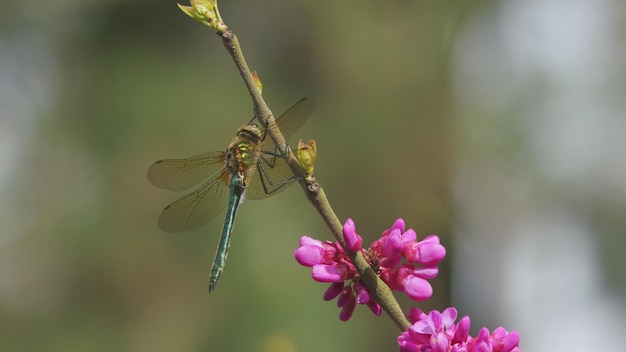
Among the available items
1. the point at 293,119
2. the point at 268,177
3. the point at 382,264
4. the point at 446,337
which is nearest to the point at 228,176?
the point at 268,177

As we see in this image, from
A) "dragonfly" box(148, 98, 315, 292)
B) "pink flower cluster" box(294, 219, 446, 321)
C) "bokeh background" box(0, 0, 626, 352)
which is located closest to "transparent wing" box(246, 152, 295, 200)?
"dragonfly" box(148, 98, 315, 292)

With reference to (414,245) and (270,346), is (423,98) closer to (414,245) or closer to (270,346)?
(270,346)

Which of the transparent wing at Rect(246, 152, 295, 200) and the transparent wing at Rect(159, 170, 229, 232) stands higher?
the transparent wing at Rect(246, 152, 295, 200)

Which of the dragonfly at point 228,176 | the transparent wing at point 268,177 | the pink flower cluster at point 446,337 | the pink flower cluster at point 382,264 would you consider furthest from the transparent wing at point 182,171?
the pink flower cluster at point 446,337

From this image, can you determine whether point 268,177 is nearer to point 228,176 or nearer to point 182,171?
point 228,176

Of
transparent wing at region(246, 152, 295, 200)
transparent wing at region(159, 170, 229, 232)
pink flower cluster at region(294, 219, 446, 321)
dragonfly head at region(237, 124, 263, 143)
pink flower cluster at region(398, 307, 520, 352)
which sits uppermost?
dragonfly head at region(237, 124, 263, 143)

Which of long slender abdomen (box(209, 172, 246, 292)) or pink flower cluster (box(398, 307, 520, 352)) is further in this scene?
long slender abdomen (box(209, 172, 246, 292))

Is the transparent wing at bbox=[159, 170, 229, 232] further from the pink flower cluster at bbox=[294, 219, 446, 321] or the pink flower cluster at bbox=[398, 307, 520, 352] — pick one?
the pink flower cluster at bbox=[398, 307, 520, 352]
